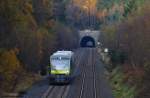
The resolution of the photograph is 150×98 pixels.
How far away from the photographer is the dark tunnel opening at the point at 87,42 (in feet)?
520

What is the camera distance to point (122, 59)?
61.5m

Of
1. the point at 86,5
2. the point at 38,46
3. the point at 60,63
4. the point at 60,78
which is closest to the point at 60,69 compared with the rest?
the point at 60,63

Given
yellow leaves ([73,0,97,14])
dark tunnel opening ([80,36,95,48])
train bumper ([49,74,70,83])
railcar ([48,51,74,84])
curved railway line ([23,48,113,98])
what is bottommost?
dark tunnel opening ([80,36,95,48])

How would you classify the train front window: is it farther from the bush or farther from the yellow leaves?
the yellow leaves

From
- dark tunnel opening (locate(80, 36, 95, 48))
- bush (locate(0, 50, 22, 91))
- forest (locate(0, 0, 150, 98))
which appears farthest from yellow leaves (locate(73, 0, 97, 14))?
bush (locate(0, 50, 22, 91))

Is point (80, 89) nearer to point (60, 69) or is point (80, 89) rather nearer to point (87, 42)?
point (60, 69)

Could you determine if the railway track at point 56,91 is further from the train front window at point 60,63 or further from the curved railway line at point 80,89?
the train front window at point 60,63

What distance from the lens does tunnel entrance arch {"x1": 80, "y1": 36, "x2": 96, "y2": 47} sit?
158275mm

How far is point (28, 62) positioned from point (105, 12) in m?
126

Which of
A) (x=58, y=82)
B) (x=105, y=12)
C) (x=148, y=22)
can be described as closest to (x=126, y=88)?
(x=148, y=22)

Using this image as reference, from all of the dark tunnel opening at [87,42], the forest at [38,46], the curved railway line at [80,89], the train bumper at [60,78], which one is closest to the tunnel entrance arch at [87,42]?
the dark tunnel opening at [87,42]

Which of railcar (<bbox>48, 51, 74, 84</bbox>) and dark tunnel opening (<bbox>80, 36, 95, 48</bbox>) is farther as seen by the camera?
dark tunnel opening (<bbox>80, 36, 95, 48</bbox>)

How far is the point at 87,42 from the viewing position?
171250 mm

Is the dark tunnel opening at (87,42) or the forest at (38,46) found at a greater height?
the forest at (38,46)
